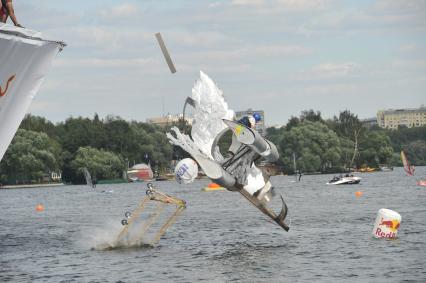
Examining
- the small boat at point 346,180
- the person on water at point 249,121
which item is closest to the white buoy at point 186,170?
Answer: the person on water at point 249,121

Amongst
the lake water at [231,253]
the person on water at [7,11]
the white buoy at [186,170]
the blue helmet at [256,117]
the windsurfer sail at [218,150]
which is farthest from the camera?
the blue helmet at [256,117]

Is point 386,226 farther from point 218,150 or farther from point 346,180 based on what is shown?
point 346,180

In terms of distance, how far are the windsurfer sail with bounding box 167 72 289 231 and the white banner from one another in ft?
80.2

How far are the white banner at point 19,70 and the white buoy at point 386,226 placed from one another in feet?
113

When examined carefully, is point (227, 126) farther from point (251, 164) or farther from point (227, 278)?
point (227, 278)

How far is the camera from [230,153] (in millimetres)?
47906

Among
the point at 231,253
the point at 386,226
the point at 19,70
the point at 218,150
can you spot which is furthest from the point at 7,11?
the point at 386,226

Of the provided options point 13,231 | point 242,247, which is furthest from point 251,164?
point 13,231

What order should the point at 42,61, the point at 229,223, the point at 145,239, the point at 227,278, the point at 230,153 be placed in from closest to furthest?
the point at 42,61 → the point at 227,278 → the point at 230,153 → the point at 145,239 → the point at 229,223

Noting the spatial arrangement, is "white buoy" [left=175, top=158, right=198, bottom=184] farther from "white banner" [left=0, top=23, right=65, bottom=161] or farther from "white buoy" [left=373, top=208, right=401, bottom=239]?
"white banner" [left=0, top=23, right=65, bottom=161]

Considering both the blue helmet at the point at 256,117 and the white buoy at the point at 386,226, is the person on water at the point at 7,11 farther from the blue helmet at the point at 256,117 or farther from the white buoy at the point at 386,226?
the white buoy at the point at 386,226

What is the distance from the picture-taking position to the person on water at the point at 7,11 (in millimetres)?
21281

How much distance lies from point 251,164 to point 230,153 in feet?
4.25

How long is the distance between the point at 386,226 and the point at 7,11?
3709 cm
